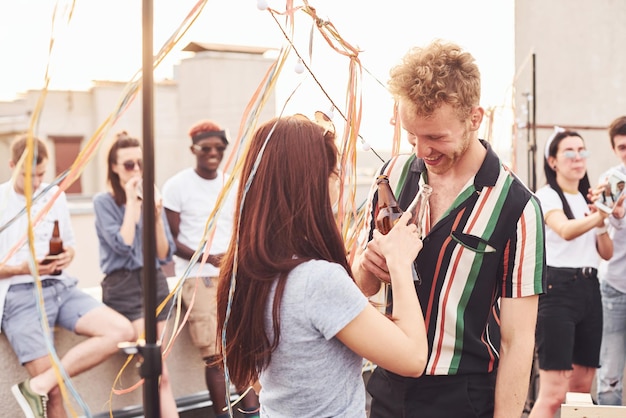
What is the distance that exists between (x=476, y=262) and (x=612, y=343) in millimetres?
2444

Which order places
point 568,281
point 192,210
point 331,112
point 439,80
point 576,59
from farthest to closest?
point 576,59
point 192,210
point 568,281
point 331,112
point 439,80

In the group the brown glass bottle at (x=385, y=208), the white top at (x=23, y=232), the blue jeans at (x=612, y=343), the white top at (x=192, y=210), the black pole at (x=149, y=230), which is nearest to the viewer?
the black pole at (x=149, y=230)

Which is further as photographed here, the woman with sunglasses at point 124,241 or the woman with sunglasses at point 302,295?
the woman with sunglasses at point 124,241

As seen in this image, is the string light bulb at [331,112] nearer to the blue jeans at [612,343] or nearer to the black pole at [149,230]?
the black pole at [149,230]

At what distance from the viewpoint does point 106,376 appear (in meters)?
3.39

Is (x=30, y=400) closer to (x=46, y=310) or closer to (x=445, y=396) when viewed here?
(x=46, y=310)

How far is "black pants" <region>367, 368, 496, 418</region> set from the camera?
5.29 ft

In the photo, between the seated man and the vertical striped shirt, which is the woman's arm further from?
the seated man

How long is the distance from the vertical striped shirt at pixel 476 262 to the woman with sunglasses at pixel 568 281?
1826 mm

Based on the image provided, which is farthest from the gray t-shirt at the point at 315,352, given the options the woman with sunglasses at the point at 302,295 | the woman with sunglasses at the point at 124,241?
the woman with sunglasses at the point at 124,241

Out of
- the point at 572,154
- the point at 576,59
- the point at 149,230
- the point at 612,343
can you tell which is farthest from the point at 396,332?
the point at 576,59

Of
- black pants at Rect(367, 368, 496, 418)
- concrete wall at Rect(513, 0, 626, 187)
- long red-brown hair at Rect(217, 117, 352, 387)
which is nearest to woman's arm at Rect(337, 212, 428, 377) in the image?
long red-brown hair at Rect(217, 117, 352, 387)

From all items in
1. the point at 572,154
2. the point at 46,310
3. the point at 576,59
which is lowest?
the point at 46,310

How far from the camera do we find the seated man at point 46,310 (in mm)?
2996
